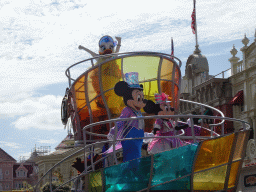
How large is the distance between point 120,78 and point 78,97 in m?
1.13

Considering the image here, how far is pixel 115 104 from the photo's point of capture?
10289 mm

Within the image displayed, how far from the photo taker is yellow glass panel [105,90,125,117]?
1028 centimetres

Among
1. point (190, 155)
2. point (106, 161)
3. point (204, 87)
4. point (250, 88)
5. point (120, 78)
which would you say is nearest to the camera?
point (190, 155)

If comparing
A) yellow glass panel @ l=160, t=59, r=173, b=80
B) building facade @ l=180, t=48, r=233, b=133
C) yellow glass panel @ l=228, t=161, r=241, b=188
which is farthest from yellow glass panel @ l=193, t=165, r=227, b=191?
building facade @ l=180, t=48, r=233, b=133

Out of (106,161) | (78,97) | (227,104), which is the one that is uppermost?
(227,104)

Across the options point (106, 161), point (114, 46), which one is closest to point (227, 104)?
point (114, 46)

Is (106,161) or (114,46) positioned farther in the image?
(114,46)

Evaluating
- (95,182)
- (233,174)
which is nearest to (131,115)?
(95,182)

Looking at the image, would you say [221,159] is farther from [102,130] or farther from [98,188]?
[102,130]

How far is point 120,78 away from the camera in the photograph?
10312 millimetres

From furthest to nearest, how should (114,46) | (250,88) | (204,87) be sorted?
(204,87)
(250,88)
(114,46)

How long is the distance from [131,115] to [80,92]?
2280 millimetres

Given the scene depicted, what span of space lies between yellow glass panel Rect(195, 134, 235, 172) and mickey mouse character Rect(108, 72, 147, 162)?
1359 millimetres

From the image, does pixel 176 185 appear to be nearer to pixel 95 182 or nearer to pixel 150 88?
pixel 95 182
